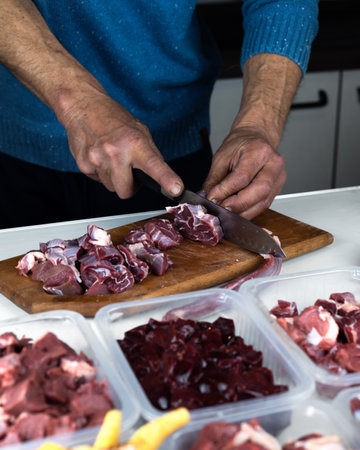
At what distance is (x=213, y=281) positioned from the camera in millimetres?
1637

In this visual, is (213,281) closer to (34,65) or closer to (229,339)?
(229,339)

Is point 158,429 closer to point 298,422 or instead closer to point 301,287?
point 298,422

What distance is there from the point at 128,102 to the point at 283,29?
59 centimetres

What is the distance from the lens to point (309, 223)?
77.9 inches

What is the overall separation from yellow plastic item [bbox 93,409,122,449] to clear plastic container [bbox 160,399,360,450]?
0.12 m

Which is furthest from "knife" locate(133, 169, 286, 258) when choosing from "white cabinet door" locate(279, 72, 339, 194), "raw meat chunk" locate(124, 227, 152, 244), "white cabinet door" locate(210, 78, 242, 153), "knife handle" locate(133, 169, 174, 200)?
"white cabinet door" locate(279, 72, 339, 194)

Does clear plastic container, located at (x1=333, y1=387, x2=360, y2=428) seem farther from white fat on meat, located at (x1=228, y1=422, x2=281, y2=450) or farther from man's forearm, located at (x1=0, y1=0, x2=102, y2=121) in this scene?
man's forearm, located at (x1=0, y1=0, x2=102, y2=121)

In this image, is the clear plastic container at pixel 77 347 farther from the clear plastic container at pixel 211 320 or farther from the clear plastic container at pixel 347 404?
the clear plastic container at pixel 347 404

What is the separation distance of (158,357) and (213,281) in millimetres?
479

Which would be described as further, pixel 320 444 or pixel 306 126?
pixel 306 126

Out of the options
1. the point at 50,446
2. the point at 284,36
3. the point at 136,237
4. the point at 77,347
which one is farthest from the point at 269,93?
the point at 50,446

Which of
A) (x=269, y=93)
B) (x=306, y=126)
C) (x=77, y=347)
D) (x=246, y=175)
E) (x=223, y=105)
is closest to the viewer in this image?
(x=77, y=347)

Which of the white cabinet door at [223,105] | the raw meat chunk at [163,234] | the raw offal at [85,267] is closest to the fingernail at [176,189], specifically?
the raw meat chunk at [163,234]

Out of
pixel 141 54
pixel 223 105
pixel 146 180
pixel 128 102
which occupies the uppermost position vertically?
pixel 141 54
